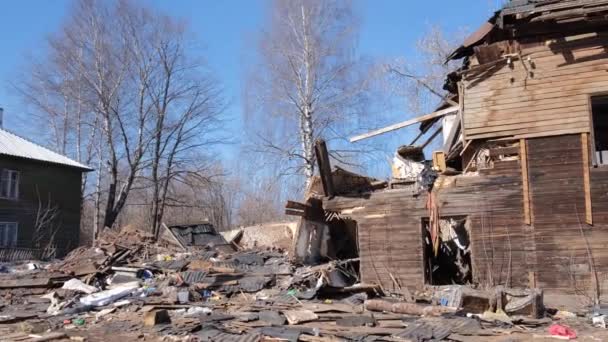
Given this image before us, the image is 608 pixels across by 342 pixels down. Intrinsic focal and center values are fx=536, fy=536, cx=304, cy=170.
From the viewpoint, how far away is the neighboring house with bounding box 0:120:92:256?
26906 millimetres

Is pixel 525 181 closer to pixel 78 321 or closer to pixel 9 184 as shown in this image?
pixel 78 321

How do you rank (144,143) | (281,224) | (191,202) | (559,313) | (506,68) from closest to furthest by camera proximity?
1. (559,313)
2. (506,68)
3. (281,224)
4. (144,143)
5. (191,202)

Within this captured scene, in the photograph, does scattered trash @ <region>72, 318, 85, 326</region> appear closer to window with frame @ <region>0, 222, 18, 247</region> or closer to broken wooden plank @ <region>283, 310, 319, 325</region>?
broken wooden plank @ <region>283, 310, 319, 325</region>

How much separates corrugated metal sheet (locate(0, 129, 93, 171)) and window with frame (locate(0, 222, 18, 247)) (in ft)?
11.5

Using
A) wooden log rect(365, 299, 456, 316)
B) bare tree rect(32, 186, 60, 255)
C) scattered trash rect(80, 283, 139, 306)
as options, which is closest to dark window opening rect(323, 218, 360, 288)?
wooden log rect(365, 299, 456, 316)

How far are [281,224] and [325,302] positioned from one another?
12881 mm

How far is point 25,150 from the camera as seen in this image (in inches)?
1123

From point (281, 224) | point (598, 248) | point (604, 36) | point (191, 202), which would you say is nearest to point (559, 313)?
point (598, 248)

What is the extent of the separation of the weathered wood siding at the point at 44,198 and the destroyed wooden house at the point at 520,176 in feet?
65.7

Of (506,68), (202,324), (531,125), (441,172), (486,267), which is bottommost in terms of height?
(202,324)

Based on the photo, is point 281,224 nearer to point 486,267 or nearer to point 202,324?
point 486,267

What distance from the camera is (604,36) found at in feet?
39.8

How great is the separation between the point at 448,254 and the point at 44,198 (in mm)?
22748

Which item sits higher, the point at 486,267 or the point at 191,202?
the point at 191,202
